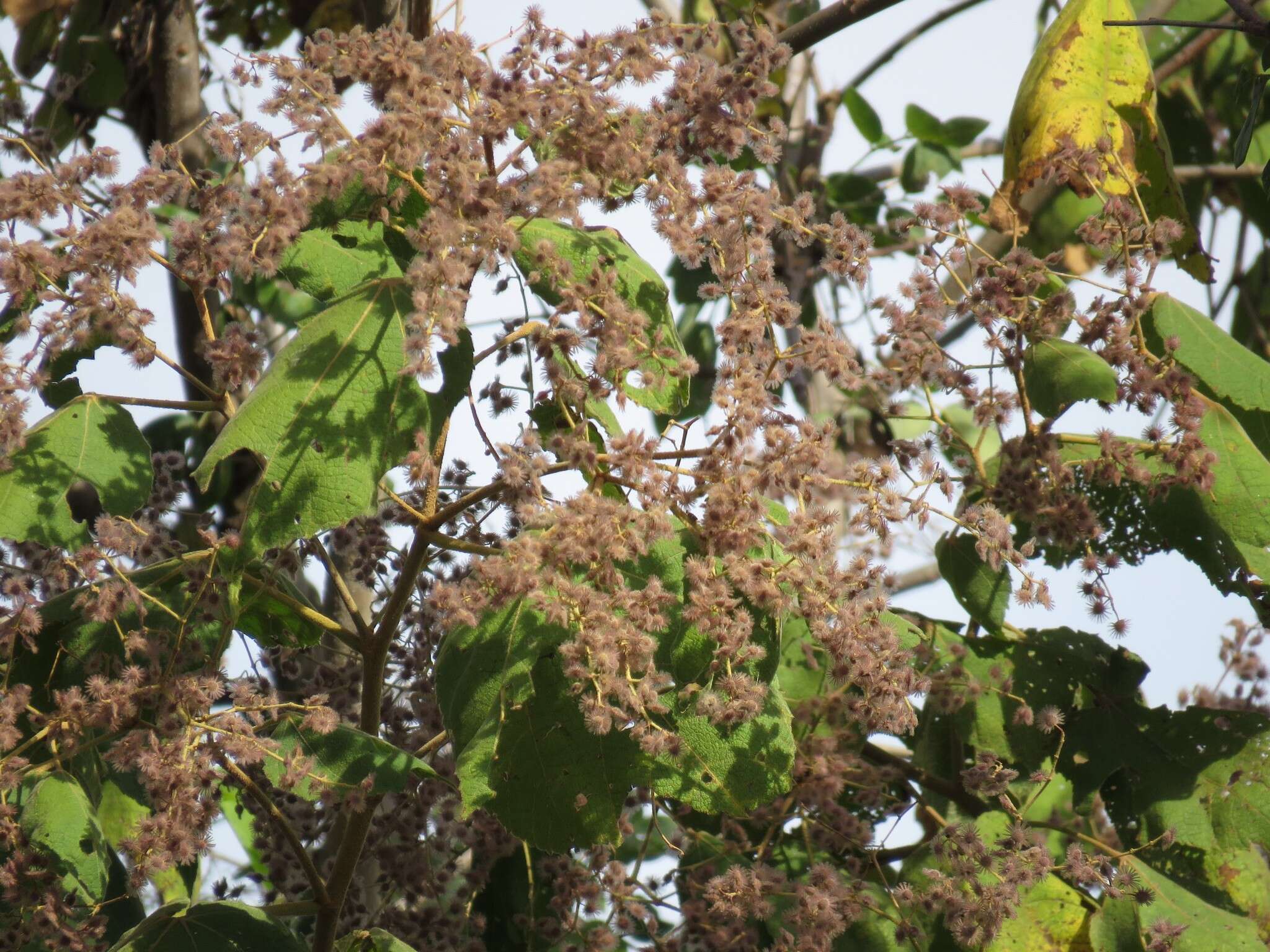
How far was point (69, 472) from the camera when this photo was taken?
1873mm

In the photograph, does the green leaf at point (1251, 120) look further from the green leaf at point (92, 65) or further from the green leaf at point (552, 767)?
the green leaf at point (92, 65)

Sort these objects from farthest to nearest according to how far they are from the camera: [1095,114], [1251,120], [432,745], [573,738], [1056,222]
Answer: [1056,222] < [1095,114] < [1251,120] < [432,745] < [573,738]

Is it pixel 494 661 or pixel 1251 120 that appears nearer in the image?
pixel 494 661

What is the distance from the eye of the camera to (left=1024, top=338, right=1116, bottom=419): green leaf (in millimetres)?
2168

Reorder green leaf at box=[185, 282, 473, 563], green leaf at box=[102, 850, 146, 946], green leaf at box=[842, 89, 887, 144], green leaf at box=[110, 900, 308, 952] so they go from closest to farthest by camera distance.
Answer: green leaf at box=[185, 282, 473, 563], green leaf at box=[110, 900, 308, 952], green leaf at box=[102, 850, 146, 946], green leaf at box=[842, 89, 887, 144]

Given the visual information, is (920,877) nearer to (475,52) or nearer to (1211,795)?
(1211,795)

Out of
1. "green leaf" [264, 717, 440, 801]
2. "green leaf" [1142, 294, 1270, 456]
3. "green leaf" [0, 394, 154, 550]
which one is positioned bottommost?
"green leaf" [264, 717, 440, 801]

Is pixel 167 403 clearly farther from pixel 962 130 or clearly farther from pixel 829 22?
pixel 962 130

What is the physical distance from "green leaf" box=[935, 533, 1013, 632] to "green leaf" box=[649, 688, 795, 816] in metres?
0.71

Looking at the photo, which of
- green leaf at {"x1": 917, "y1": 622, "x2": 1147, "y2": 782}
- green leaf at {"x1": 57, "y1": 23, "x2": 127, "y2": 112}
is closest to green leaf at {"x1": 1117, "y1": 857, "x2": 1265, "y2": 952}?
green leaf at {"x1": 917, "y1": 622, "x2": 1147, "y2": 782}

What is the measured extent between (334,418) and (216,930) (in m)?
0.78

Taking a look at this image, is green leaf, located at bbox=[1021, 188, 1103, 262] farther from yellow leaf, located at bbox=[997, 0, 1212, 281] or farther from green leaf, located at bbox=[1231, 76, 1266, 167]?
green leaf, located at bbox=[1231, 76, 1266, 167]

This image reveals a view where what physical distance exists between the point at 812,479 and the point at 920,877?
90cm

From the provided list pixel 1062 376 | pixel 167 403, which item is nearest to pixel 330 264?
pixel 167 403
